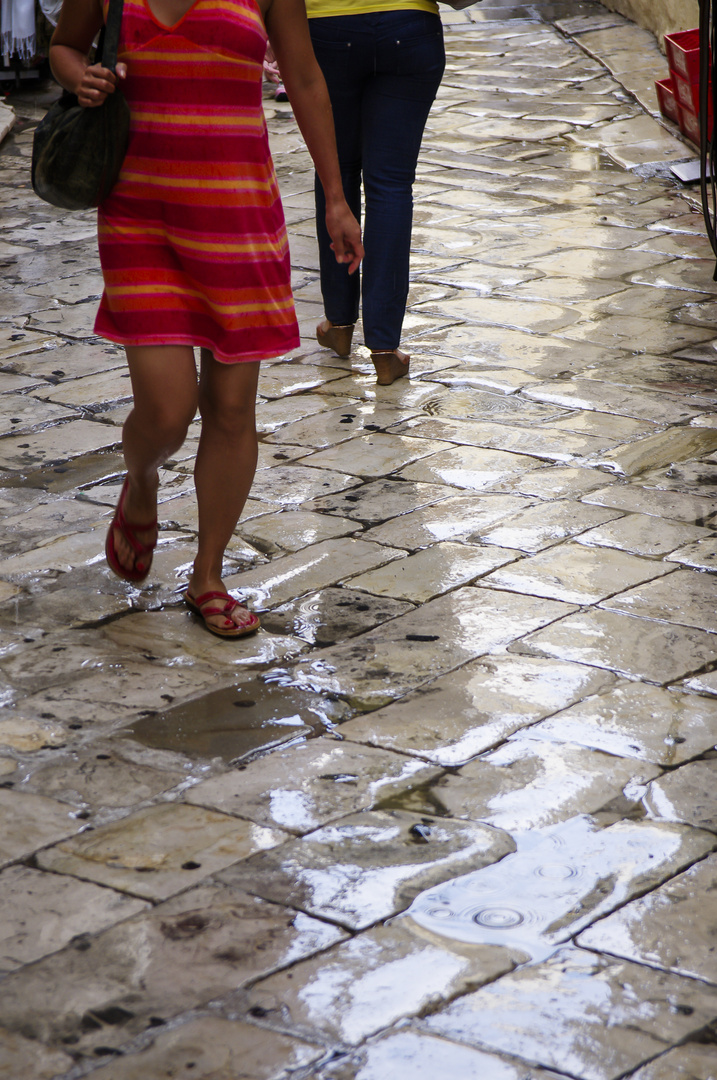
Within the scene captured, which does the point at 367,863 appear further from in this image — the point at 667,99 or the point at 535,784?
the point at 667,99

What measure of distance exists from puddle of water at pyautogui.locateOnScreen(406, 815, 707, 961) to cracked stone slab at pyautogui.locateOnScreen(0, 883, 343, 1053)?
0.68 feet

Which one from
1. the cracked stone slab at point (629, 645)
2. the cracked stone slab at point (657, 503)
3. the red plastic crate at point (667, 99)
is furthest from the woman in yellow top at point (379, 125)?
the red plastic crate at point (667, 99)

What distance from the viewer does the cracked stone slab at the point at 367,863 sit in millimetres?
2129

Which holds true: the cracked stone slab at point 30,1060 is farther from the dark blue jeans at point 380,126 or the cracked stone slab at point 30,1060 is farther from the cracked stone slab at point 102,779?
the dark blue jeans at point 380,126

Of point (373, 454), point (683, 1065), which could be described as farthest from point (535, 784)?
point (373, 454)

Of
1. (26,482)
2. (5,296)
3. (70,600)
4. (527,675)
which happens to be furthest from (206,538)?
(5,296)

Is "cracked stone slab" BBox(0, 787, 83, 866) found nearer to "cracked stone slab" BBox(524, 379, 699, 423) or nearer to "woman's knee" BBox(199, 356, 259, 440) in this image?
"woman's knee" BBox(199, 356, 259, 440)

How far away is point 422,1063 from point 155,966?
44 centimetres

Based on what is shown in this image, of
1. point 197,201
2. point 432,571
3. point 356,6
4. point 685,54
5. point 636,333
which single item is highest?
point 356,6

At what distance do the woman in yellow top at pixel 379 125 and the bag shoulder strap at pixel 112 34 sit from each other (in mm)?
1777

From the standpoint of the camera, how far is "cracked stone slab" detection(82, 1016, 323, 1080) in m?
1.77

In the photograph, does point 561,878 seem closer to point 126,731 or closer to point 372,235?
point 126,731

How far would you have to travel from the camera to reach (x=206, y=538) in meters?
3.08

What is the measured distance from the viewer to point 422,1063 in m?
1.78
